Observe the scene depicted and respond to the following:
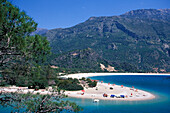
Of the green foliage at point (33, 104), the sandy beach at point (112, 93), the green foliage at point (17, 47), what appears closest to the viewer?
the green foliage at point (33, 104)

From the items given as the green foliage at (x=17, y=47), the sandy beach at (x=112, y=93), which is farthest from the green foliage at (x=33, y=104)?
the sandy beach at (x=112, y=93)

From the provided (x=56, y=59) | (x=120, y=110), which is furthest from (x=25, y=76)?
(x=56, y=59)

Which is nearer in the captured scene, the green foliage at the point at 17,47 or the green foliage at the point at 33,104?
the green foliage at the point at 33,104

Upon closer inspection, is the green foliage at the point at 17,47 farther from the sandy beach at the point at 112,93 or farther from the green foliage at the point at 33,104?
the sandy beach at the point at 112,93

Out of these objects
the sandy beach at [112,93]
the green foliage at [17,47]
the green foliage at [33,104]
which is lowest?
the sandy beach at [112,93]

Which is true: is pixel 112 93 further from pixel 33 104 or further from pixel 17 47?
pixel 17 47

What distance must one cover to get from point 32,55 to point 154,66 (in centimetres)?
18917

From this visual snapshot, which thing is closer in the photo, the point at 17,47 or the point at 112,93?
the point at 17,47

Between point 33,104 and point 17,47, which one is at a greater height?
point 17,47

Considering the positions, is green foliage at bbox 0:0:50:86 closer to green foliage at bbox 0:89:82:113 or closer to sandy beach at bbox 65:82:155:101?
green foliage at bbox 0:89:82:113

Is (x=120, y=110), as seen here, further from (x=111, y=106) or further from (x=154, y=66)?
(x=154, y=66)

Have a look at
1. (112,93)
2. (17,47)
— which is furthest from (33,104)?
(112,93)

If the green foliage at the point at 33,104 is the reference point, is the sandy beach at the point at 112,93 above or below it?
below

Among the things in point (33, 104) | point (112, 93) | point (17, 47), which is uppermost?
point (17, 47)
